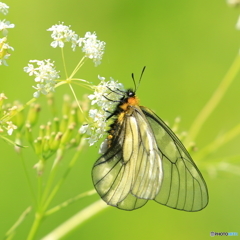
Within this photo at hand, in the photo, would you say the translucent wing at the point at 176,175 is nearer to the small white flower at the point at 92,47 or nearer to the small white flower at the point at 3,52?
the small white flower at the point at 92,47

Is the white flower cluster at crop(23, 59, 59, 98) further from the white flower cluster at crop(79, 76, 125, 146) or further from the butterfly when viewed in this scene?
the butterfly

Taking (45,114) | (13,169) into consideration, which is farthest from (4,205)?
(45,114)

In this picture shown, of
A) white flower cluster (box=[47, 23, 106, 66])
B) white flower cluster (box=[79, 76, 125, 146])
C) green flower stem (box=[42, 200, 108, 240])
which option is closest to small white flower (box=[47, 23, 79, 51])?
white flower cluster (box=[47, 23, 106, 66])

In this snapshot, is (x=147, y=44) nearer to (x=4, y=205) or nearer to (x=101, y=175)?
→ (x=4, y=205)

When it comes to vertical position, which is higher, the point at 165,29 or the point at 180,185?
the point at 165,29

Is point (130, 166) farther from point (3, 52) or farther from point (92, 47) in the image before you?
point (3, 52)

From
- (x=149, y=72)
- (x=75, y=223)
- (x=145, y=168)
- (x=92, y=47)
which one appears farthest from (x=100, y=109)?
(x=149, y=72)

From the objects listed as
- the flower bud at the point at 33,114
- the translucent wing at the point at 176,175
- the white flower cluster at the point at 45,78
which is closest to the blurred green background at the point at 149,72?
the flower bud at the point at 33,114
